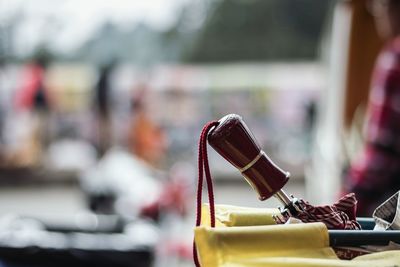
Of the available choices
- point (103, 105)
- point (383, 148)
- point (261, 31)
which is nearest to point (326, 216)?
point (383, 148)

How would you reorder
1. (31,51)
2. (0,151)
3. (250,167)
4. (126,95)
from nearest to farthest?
(250,167) < (0,151) < (126,95) < (31,51)

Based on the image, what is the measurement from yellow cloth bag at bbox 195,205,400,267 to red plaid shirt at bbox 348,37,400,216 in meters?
1.53

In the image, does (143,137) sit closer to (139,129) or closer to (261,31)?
(139,129)

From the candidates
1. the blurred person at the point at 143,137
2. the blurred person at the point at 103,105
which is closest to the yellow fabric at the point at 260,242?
the blurred person at the point at 143,137

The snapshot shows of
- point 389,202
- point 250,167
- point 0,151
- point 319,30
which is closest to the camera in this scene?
point 250,167

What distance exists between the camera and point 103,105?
40.4ft

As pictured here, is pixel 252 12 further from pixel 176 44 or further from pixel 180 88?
pixel 180 88

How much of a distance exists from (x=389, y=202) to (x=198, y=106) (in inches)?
470

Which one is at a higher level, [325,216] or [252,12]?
[252,12]

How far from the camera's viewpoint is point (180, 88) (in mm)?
13508

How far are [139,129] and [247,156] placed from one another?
861cm

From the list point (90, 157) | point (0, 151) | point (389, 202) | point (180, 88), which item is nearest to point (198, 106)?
point (180, 88)

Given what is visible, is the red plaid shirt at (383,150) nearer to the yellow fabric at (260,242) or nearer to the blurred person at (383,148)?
the blurred person at (383,148)

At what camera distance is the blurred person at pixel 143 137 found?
387 inches
